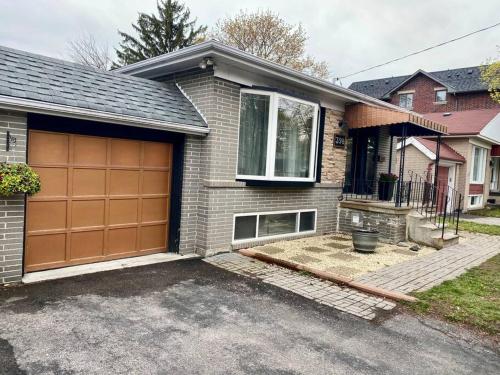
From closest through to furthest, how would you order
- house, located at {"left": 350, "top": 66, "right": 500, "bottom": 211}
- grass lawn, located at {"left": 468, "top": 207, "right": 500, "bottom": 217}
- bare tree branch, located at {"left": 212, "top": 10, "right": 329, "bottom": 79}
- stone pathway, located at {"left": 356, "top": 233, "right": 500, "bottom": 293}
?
1. stone pathway, located at {"left": 356, "top": 233, "right": 500, "bottom": 293}
2. house, located at {"left": 350, "top": 66, "right": 500, "bottom": 211}
3. grass lawn, located at {"left": 468, "top": 207, "right": 500, "bottom": 217}
4. bare tree branch, located at {"left": 212, "top": 10, "right": 329, "bottom": 79}

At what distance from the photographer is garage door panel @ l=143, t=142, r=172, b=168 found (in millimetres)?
6375

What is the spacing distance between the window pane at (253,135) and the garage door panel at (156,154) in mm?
1407

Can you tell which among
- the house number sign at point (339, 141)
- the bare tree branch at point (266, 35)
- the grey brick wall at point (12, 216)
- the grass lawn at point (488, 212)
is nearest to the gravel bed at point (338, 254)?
the house number sign at point (339, 141)

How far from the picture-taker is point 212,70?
21.4ft

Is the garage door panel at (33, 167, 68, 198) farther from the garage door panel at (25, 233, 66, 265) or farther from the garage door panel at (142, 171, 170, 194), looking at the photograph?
the garage door panel at (142, 171, 170, 194)

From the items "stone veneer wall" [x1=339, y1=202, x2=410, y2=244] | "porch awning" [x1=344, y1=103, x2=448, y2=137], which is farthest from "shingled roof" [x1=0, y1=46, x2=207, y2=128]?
"stone veneer wall" [x1=339, y1=202, x2=410, y2=244]

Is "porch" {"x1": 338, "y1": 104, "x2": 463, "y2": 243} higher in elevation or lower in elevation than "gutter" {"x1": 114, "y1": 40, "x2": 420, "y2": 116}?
lower

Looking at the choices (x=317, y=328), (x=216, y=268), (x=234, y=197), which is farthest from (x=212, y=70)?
(x=317, y=328)

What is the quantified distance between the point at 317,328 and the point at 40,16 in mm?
28791

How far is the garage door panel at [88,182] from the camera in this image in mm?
5523

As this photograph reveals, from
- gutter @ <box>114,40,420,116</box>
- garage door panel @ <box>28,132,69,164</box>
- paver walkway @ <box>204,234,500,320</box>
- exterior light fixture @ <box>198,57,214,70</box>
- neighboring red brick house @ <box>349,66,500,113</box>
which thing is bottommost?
paver walkway @ <box>204,234,500,320</box>

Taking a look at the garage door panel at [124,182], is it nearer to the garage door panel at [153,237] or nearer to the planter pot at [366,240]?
the garage door panel at [153,237]

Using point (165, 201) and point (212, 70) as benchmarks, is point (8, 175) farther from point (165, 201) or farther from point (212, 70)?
point (212, 70)

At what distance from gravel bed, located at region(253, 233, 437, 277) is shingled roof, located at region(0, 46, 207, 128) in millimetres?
2960
